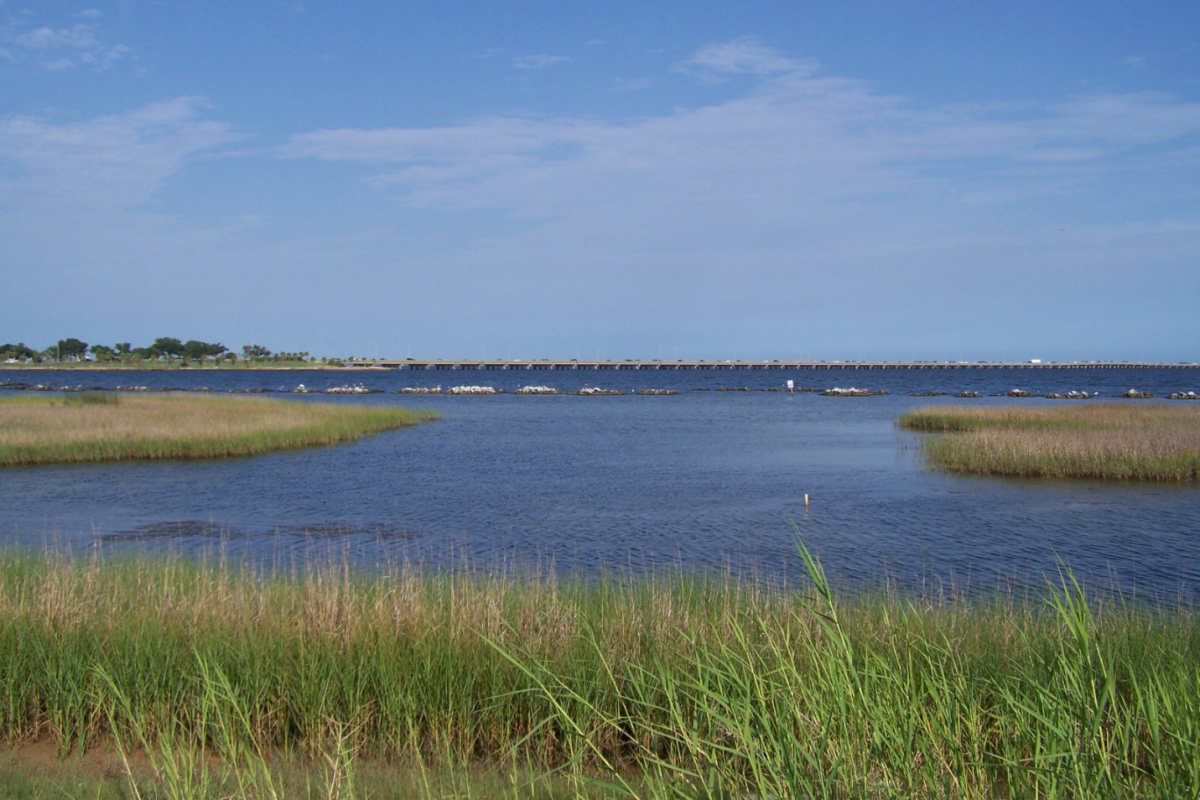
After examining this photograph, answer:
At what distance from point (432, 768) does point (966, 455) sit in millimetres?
26578

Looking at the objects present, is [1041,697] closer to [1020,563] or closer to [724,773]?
[724,773]

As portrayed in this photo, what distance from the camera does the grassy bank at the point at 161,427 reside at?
31172 millimetres

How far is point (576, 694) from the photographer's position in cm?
557

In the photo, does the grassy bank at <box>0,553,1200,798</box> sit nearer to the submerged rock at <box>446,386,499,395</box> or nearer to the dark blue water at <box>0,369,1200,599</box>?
the dark blue water at <box>0,369,1200,599</box>

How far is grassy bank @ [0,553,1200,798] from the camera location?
505 cm

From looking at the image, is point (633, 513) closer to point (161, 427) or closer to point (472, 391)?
point (161, 427)

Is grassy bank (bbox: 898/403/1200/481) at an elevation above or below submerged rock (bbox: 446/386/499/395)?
below

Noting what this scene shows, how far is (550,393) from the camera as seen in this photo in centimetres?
10406

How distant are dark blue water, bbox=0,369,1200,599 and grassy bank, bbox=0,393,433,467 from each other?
1540mm

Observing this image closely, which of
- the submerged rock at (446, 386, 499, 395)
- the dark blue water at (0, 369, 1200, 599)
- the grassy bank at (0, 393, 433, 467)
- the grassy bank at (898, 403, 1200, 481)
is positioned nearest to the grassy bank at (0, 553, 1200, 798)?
the dark blue water at (0, 369, 1200, 599)

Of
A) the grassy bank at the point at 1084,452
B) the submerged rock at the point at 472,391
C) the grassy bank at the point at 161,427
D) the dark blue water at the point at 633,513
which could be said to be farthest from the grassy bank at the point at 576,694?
the submerged rock at the point at 472,391

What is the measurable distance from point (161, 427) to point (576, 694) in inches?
1290

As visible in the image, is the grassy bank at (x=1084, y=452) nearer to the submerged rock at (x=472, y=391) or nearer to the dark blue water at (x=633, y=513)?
the dark blue water at (x=633, y=513)

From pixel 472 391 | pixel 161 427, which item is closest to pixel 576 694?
pixel 161 427
